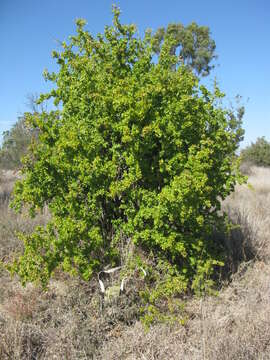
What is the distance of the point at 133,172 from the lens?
11.7 feet

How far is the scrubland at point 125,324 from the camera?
2.97 meters

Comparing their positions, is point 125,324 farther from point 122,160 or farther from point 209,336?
point 122,160

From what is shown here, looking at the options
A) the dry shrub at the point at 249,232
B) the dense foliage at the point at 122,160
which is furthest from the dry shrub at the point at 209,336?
the dry shrub at the point at 249,232

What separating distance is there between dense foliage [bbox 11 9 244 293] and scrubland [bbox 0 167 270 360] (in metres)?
0.37

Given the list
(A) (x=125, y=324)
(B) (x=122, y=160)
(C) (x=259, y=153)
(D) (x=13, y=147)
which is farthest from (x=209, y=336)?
(C) (x=259, y=153)

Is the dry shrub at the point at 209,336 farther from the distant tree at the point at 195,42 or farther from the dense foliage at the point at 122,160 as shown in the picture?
the distant tree at the point at 195,42

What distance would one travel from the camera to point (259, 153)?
2486 cm

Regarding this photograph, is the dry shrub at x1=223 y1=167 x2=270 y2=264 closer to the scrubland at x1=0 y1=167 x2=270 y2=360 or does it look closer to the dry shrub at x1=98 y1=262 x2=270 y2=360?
the scrubland at x1=0 y1=167 x2=270 y2=360

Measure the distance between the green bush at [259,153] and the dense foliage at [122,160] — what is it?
2179 centimetres

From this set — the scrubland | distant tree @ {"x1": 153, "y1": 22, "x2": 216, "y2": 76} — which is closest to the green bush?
distant tree @ {"x1": 153, "y1": 22, "x2": 216, "y2": 76}

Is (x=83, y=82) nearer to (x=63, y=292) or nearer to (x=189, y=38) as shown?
(x=63, y=292)

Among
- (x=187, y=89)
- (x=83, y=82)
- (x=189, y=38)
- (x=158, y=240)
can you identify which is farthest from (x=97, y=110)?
(x=189, y=38)

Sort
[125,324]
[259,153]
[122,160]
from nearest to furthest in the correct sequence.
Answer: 1. [125,324]
2. [122,160]
3. [259,153]

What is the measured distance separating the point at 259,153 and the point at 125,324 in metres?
23.8
